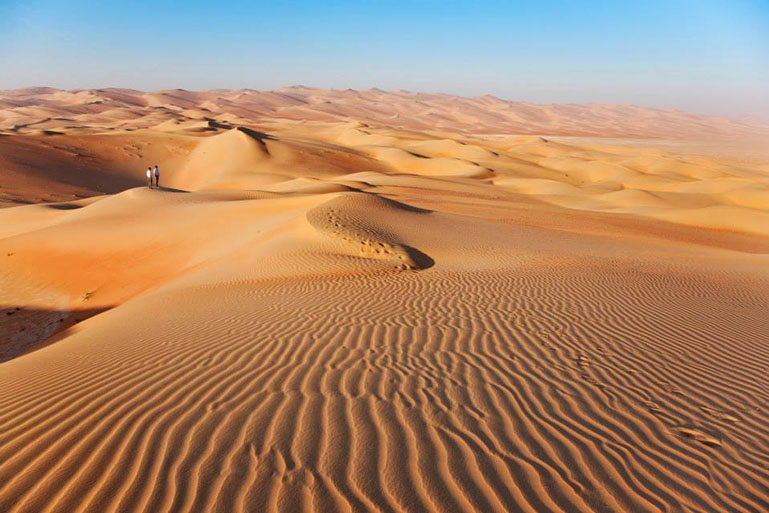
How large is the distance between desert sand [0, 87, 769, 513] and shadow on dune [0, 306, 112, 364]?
0.07 metres

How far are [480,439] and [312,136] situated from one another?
59274mm

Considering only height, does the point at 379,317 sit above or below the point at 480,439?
below

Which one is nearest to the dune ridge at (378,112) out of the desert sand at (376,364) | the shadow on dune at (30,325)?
the desert sand at (376,364)

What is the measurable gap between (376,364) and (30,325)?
30.8 ft

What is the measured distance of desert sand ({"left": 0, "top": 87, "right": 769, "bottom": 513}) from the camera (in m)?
3.15

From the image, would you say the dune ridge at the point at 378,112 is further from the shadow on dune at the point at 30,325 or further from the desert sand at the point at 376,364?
the shadow on dune at the point at 30,325

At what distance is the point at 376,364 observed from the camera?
504 cm

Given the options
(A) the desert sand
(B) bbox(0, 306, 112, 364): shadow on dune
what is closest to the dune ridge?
(A) the desert sand

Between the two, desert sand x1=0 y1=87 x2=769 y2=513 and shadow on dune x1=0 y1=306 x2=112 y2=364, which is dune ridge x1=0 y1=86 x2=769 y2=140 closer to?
desert sand x1=0 y1=87 x2=769 y2=513

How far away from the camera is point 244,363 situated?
16.8 ft

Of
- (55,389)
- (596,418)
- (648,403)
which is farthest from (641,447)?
(55,389)

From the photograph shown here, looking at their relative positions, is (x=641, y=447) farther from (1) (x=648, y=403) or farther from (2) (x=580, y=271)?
(2) (x=580, y=271)

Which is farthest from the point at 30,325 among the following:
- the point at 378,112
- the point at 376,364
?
the point at 378,112

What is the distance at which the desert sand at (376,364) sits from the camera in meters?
3.15
